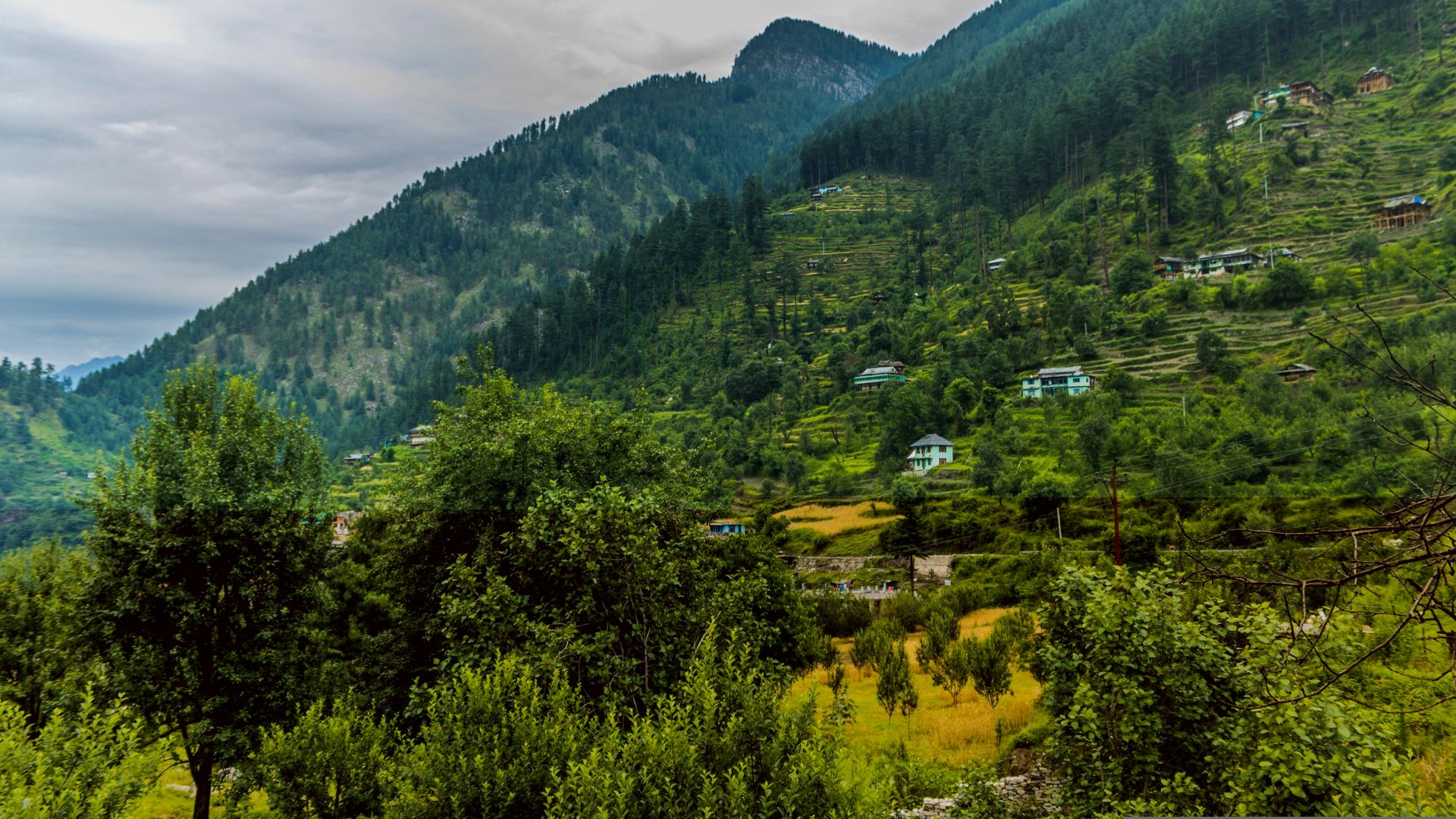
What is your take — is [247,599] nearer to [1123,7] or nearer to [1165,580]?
[1165,580]

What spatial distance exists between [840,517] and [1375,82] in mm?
105445

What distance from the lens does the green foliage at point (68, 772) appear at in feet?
18.7

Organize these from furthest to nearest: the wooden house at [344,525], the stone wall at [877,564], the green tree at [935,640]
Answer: the stone wall at [877,564], the green tree at [935,640], the wooden house at [344,525]

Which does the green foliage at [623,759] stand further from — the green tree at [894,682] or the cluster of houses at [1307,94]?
the cluster of houses at [1307,94]

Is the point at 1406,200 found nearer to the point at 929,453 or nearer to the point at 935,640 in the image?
the point at 929,453

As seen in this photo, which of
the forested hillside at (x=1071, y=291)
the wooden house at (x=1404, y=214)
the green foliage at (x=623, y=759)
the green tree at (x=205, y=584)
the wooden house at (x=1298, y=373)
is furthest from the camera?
the wooden house at (x=1404, y=214)

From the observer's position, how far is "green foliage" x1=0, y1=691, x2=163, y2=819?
18.7 ft

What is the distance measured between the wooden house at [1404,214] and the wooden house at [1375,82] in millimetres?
34741

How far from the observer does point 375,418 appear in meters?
171

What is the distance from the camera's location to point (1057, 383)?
64062mm

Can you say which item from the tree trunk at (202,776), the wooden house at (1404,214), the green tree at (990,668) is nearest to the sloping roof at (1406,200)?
the wooden house at (1404,214)

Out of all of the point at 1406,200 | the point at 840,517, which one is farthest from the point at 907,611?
the point at 1406,200

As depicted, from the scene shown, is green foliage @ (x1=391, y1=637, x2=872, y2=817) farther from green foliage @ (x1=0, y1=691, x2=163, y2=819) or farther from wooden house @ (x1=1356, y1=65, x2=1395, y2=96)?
wooden house @ (x1=1356, y1=65, x2=1395, y2=96)

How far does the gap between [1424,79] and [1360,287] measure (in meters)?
54.2
